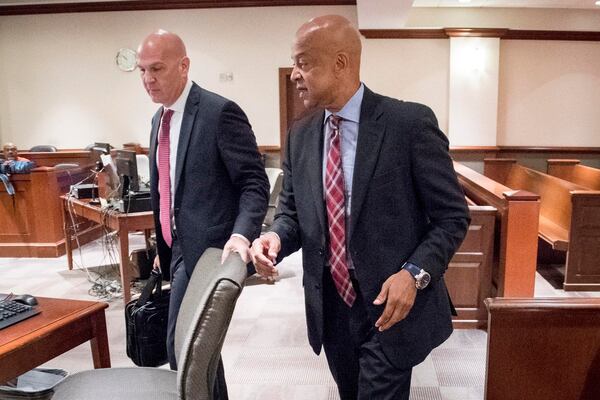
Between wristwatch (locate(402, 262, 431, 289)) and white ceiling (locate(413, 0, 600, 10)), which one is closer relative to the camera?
wristwatch (locate(402, 262, 431, 289))

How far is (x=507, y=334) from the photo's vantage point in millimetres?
1597

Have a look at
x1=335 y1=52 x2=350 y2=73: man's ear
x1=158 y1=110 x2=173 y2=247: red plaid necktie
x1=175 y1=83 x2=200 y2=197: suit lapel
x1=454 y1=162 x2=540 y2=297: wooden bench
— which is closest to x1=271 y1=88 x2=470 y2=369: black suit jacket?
x1=335 y1=52 x2=350 y2=73: man's ear

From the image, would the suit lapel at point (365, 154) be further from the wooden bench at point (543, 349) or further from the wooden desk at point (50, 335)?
the wooden desk at point (50, 335)

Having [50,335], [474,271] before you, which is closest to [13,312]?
[50,335]

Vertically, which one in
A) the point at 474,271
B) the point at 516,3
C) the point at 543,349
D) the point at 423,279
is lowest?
the point at 474,271

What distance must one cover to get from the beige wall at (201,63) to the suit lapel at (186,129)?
20.0 ft

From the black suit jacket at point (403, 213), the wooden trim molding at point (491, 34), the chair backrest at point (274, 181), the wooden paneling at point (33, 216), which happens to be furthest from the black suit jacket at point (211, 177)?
the wooden trim molding at point (491, 34)

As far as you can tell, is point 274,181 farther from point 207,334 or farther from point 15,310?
point 207,334

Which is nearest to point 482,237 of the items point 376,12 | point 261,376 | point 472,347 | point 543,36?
point 472,347

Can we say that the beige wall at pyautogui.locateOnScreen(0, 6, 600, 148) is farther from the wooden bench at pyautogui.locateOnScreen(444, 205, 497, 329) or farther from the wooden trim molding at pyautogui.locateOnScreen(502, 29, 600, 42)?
the wooden bench at pyautogui.locateOnScreen(444, 205, 497, 329)

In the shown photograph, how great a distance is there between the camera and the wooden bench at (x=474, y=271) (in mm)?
3383

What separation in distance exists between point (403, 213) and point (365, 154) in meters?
0.18

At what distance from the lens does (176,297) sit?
191 centimetres

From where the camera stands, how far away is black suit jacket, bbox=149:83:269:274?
1.92 meters
